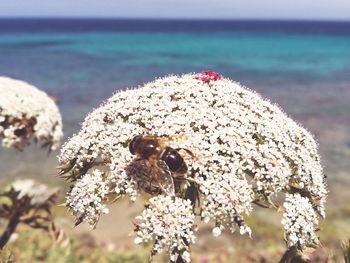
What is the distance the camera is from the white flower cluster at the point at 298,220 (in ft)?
14.8

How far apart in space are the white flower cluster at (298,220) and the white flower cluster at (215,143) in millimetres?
184

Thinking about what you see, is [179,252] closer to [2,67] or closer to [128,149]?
[128,149]

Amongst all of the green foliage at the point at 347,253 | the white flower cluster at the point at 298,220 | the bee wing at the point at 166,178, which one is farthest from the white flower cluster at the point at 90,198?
the green foliage at the point at 347,253

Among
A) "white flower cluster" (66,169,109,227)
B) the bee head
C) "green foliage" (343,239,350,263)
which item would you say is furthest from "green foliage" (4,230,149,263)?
the bee head

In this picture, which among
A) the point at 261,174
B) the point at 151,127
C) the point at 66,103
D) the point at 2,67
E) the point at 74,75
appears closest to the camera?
the point at 261,174

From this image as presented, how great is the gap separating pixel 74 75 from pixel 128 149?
42681 millimetres

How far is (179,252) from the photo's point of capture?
4293 millimetres

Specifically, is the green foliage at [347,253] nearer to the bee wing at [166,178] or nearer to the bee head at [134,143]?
the bee wing at [166,178]

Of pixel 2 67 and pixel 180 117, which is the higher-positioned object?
pixel 180 117

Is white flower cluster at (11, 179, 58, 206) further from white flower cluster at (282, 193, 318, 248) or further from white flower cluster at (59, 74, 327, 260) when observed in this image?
white flower cluster at (282, 193, 318, 248)

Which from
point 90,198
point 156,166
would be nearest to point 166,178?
point 156,166

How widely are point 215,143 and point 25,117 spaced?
5146mm

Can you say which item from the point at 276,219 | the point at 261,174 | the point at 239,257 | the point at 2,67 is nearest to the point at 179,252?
the point at 261,174

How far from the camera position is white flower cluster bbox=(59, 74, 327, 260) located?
4395mm
